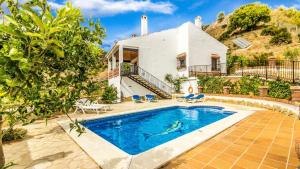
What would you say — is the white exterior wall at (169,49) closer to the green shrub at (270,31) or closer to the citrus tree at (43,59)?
the citrus tree at (43,59)

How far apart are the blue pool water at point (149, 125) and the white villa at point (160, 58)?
5874mm

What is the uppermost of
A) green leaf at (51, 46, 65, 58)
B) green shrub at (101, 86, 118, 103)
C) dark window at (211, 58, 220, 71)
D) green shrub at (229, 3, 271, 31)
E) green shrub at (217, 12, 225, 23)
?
green shrub at (217, 12, 225, 23)

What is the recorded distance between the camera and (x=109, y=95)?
15766 millimetres

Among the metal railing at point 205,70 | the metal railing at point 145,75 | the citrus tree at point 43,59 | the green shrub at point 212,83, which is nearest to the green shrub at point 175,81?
the metal railing at point 145,75

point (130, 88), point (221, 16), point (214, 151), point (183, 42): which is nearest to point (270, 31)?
point (221, 16)

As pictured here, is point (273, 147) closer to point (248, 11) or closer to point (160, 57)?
point (160, 57)

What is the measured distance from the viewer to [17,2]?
1567 mm

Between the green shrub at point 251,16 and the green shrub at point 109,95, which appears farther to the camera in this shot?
the green shrub at point 251,16

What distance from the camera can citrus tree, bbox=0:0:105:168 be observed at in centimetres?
115

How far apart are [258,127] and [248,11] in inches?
1707

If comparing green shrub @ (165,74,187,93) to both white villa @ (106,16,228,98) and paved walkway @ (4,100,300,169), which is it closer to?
white villa @ (106,16,228,98)

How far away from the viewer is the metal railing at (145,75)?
685 inches

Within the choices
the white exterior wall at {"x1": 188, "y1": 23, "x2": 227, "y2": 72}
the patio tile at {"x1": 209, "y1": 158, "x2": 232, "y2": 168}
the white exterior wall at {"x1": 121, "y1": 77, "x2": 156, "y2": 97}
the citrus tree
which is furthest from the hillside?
the citrus tree

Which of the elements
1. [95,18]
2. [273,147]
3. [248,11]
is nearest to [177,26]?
[273,147]
